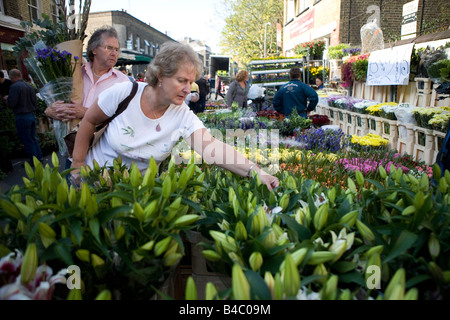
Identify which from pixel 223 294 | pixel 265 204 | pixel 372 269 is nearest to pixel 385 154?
pixel 265 204

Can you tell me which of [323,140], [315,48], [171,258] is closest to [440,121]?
[323,140]

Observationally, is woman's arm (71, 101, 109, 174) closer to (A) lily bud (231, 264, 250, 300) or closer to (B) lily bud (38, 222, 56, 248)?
(B) lily bud (38, 222, 56, 248)

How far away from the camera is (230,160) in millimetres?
1708

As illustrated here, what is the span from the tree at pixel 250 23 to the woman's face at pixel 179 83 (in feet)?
89.2

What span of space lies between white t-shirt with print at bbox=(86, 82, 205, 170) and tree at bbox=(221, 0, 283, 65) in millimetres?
27116

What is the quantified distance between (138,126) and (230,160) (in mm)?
651

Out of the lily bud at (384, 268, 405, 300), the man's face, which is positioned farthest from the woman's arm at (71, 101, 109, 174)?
the lily bud at (384, 268, 405, 300)

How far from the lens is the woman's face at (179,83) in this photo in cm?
180

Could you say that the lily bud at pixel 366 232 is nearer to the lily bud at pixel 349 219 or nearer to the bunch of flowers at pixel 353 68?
the lily bud at pixel 349 219

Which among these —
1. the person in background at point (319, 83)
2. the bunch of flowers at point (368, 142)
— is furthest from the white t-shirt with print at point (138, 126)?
the person in background at point (319, 83)

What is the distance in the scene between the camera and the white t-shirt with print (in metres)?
1.96

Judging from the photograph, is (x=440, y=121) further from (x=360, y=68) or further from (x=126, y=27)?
(x=126, y=27)

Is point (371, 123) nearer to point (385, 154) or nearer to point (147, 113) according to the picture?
point (385, 154)
